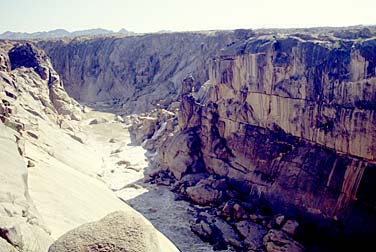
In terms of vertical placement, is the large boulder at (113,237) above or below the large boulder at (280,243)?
above

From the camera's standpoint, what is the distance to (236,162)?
34.5 m

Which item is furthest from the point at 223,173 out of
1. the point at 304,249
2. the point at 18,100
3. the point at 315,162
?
the point at 18,100

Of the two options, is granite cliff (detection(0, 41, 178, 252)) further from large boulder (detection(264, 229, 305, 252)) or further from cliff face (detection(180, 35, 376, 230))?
cliff face (detection(180, 35, 376, 230))

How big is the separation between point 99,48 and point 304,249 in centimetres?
7822

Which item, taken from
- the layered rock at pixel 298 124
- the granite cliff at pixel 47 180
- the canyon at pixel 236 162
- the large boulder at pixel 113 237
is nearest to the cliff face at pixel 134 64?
the granite cliff at pixel 47 180

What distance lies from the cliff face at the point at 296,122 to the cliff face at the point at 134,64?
26.8 metres

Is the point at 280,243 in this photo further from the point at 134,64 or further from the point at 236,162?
the point at 134,64

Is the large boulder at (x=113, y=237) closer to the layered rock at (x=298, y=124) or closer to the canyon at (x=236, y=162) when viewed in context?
the canyon at (x=236, y=162)

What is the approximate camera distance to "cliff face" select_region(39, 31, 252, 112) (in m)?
69.3

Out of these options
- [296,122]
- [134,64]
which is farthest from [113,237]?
[134,64]

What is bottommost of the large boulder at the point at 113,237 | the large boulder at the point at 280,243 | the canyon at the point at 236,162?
the large boulder at the point at 280,243

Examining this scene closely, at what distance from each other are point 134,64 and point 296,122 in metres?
58.4

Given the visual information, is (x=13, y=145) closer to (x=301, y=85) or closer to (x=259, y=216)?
(x=259, y=216)

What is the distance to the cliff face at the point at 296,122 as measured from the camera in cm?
2539
